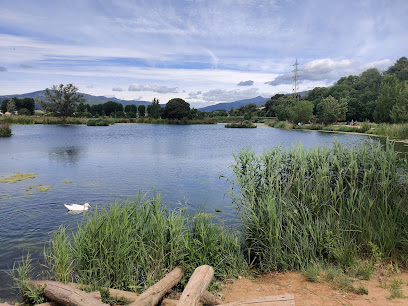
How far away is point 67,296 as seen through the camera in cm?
363

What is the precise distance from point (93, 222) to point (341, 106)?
2509 inches

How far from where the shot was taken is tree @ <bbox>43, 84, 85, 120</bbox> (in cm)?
6569

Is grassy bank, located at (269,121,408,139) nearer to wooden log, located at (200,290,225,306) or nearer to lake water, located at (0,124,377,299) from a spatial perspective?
lake water, located at (0,124,377,299)

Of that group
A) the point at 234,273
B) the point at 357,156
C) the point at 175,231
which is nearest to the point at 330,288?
the point at 234,273

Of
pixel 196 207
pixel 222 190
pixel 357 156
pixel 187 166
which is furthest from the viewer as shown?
pixel 187 166

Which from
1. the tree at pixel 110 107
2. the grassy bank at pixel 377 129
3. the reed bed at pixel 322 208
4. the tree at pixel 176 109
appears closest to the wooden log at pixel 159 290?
the reed bed at pixel 322 208

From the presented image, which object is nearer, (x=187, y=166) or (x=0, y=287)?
(x=0, y=287)

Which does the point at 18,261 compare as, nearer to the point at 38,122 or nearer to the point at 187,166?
the point at 187,166

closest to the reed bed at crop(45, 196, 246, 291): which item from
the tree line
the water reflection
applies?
the water reflection

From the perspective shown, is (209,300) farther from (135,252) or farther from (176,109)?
(176,109)

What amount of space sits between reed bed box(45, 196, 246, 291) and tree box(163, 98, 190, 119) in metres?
65.2

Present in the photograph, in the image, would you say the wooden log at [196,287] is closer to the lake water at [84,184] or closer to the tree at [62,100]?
the lake water at [84,184]

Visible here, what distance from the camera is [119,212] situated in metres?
4.95

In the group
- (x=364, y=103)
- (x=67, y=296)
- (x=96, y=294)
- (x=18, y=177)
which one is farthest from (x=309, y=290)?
(x=364, y=103)
